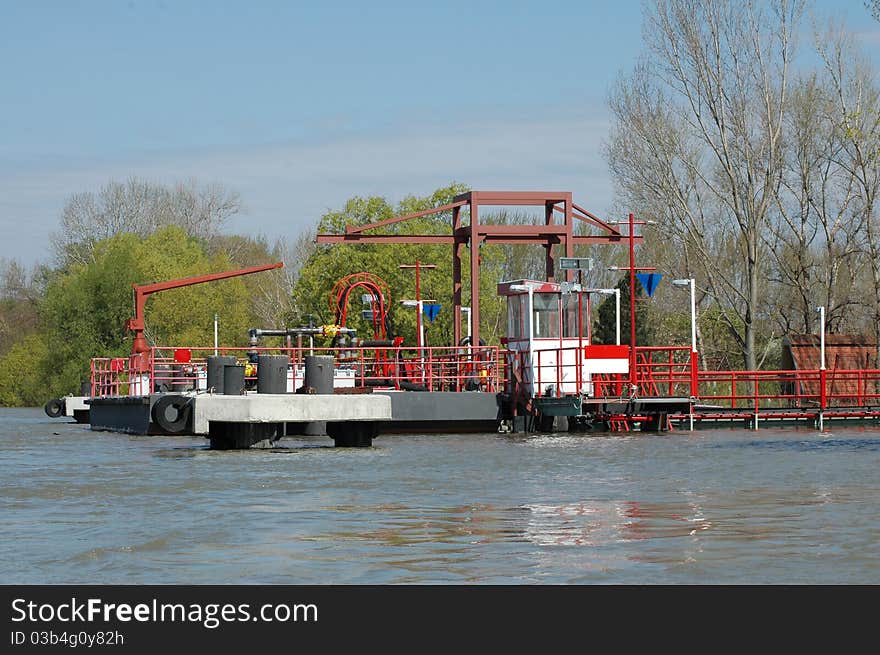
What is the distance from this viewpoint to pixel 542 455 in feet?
85.9

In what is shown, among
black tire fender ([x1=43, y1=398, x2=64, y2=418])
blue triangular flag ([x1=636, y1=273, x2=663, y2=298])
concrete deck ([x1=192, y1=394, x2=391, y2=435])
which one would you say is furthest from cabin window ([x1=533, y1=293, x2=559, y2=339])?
black tire fender ([x1=43, y1=398, x2=64, y2=418])

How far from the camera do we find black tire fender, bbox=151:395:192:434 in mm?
28469

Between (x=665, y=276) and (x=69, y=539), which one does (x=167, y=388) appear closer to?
(x=665, y=276)

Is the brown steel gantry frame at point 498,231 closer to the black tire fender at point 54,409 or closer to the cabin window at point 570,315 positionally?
the cabin window at point 570,315

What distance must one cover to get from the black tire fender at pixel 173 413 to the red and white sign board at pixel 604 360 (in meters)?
11.2

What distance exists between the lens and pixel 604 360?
36688 mm

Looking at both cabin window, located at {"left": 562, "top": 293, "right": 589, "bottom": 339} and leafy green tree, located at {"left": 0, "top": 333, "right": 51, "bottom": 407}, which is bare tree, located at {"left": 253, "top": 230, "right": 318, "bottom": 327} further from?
cabin window, located at {"left": 562, "top": 293, "right": 589, "bottom": 339}

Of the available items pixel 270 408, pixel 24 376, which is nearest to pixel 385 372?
pixel 270 408

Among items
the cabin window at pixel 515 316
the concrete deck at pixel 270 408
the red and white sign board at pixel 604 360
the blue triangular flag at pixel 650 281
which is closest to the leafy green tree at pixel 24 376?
the cabin window at pixel 515 316

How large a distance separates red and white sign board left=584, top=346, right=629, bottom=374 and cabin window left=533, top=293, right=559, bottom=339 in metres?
0.99

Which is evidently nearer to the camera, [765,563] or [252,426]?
[765,563]
